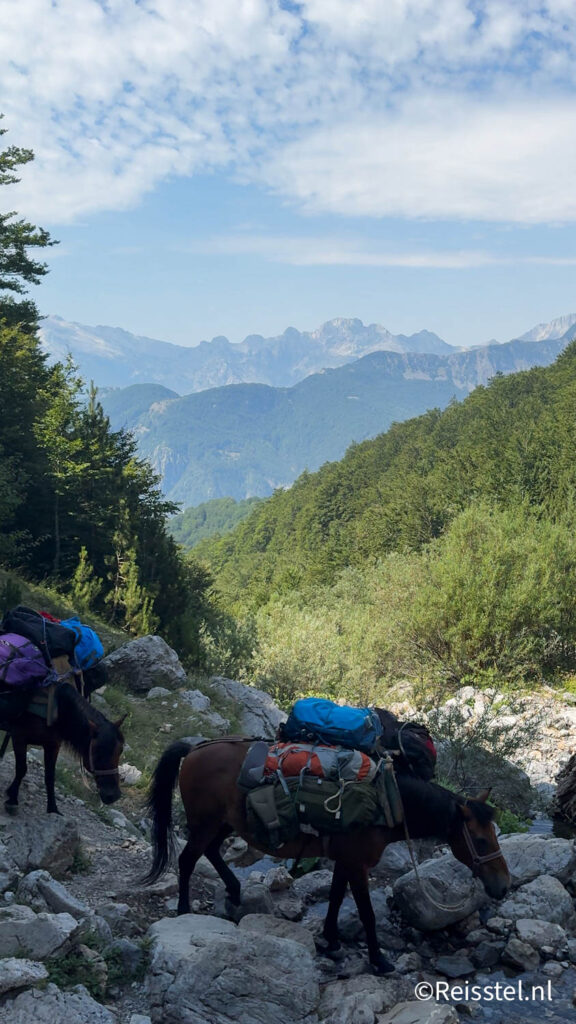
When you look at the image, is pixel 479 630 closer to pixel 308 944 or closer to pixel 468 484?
pixel 308 944

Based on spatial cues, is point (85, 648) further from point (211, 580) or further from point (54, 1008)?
point (211, 580)

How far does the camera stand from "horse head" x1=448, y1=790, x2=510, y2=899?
6.23 meters

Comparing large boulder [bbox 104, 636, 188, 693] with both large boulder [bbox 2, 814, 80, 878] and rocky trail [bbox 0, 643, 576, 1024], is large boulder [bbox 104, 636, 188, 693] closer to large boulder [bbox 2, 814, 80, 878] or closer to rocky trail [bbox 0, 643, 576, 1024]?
rocky trail [bbox 0, 643, 576, 1024]

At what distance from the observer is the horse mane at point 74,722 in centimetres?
699

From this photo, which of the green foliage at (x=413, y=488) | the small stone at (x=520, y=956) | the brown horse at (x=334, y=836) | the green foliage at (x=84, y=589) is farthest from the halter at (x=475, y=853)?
the green foliage at (x=413, y=488)

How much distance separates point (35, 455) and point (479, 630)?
15.7m

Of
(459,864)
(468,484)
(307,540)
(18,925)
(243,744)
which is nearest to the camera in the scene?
(18,925)

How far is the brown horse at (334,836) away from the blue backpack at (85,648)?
53.8 inches

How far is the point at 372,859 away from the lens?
6.08m

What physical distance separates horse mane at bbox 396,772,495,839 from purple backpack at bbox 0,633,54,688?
3.35 m

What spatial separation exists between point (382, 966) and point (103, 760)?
2.98 m

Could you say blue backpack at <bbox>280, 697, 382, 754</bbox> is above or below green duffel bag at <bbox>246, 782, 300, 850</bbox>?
above

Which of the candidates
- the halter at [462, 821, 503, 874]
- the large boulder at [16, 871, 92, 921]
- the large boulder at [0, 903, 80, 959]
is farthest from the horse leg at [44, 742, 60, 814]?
the halter at [462, 821, 503, 874]

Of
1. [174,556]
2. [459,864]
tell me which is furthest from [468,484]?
[459,864]
